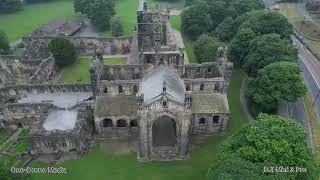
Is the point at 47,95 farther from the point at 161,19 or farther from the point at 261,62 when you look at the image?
the point at 261,62

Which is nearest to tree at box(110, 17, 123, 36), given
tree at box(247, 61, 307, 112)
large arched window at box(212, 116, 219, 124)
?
large arched window at box(212, 116, 219, 124)

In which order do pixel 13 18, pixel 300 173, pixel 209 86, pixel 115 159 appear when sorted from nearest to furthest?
pixel 300 173 → pixel 115 159 → pixel 209 86 → pixel 13 18

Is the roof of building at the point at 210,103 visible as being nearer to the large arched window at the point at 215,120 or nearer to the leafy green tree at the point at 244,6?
the large arched window at the point at 215,120

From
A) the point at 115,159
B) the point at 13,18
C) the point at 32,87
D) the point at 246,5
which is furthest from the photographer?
the point at 13,18

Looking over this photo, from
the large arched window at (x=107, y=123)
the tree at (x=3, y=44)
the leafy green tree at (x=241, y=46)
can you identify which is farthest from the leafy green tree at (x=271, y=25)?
the tree at (x=3, y=44)

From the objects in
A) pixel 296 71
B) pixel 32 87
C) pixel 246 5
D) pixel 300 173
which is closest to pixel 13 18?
pixel 32 87

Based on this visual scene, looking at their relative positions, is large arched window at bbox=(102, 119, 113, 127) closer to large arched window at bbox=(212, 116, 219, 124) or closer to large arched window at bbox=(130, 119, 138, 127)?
large arched window at bbox=(130, 119, 138, 127)
